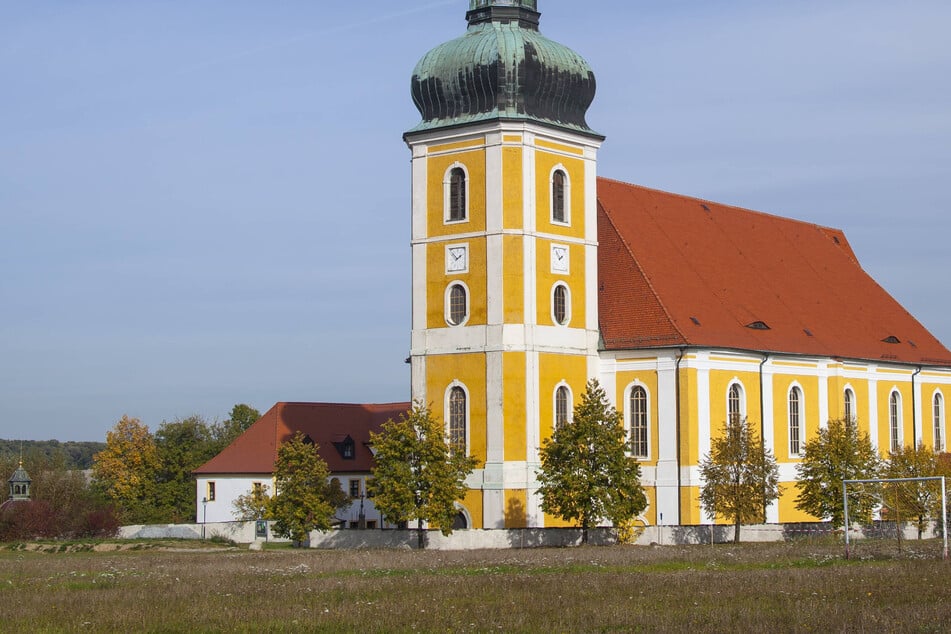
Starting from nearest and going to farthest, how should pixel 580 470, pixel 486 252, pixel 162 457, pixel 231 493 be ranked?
pixel 580 470 < pixel 486 252 < pixel 231 493 < pixel 162 457

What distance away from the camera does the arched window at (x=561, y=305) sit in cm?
5481

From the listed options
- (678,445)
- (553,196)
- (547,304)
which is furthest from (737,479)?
(553,196)

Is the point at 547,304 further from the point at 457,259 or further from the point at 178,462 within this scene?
the point at 178,462

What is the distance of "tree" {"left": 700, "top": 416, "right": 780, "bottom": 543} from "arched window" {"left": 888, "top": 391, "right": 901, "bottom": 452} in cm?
1552

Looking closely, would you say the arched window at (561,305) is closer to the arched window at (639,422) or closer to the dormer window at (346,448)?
the arched window at (639,422)

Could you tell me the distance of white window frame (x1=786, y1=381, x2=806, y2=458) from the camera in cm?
6009

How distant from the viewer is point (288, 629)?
23984 mm

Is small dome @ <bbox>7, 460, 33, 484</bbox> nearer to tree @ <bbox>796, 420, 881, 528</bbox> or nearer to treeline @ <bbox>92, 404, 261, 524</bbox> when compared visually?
treeline @ <bbox>92, 404, 261, 524</bbox>

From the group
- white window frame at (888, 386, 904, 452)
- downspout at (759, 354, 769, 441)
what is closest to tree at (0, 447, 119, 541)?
downspout at (759, 354, 769, 441)

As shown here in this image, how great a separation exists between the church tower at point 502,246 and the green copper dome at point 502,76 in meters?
0.05

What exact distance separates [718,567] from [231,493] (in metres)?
46.1

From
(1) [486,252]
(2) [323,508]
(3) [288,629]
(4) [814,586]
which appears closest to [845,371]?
(1) [486,252]

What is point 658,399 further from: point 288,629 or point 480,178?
point 288,629

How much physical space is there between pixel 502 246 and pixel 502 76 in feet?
19.5
